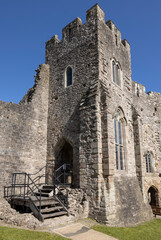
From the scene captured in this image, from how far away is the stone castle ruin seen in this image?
10.3 m

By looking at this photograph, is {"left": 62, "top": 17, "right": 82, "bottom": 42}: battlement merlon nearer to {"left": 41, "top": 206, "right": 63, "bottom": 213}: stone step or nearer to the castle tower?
the castle tower

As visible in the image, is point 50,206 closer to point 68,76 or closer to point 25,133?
point 25,133

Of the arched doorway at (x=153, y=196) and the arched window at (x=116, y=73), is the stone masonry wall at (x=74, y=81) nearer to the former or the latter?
the arched window at (x=116, y=73)

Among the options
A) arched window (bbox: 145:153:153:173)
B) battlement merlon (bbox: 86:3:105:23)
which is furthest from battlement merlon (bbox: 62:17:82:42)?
arched window (bbox: 145:153:153:173)

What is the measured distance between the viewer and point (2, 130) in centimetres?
1118

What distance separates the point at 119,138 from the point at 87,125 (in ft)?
10.6

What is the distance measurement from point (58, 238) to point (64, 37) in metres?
12.7

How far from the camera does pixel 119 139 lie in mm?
13211

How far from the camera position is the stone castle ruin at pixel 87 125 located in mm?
10328

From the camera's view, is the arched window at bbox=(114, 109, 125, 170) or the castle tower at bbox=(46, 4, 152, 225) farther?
the arched window at bbox=(114, 109, 125, 170)

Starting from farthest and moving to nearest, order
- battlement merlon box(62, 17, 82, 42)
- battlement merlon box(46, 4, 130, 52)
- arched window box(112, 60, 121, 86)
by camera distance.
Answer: battlement merlon box(62, 17, 82, 42)
arched window box(112, 60, 121, 86)
battlement merlon box(46, 4, 130, 52)

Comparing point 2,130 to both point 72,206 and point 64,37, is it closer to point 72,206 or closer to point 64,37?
point 72,206

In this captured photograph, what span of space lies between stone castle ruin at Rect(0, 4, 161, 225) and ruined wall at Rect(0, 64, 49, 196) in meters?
0.05

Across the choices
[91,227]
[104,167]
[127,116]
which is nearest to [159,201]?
[127,116]
